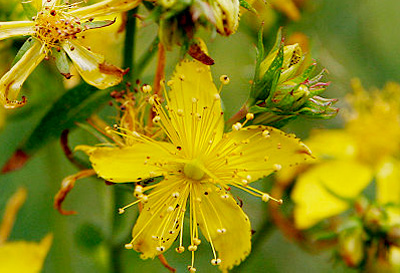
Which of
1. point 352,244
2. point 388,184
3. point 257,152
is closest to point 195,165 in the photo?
point 257,152

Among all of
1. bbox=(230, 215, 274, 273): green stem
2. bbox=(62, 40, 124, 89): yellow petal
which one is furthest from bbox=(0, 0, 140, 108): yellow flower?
bbox=(230, 215, 274, 273): green stem

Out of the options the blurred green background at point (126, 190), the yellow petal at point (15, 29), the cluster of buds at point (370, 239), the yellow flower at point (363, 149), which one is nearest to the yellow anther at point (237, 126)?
the blurred green background at point (126, 190)

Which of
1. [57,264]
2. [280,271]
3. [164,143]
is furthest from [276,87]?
[280,271]

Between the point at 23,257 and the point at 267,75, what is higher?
the point at 267,75

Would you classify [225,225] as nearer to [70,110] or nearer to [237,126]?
[237,126]

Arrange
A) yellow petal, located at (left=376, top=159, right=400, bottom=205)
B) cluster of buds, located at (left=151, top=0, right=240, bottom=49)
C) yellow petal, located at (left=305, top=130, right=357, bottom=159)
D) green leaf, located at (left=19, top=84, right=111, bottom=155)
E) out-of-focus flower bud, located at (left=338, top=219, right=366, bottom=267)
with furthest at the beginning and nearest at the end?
yellow petal, located at (left=305, top=130, right=357, bottom=159) < yellow petal, located at (left=376, top=159, right=400, bottom=205) < out-of-focus flower bud, located at (left=338, top=219, right=366, bottom=267) < green leaf, located at (left=19, top=84, right=111, bottom=155) < cluster of buds, located at (left=151, top=0, right=240, bottom=49)

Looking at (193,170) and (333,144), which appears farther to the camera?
(333,144)

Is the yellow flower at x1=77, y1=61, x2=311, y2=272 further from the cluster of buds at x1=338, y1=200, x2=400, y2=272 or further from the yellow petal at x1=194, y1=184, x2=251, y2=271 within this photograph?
the cluster of buds at x1=338, y1=200, x2=400, y2=272
